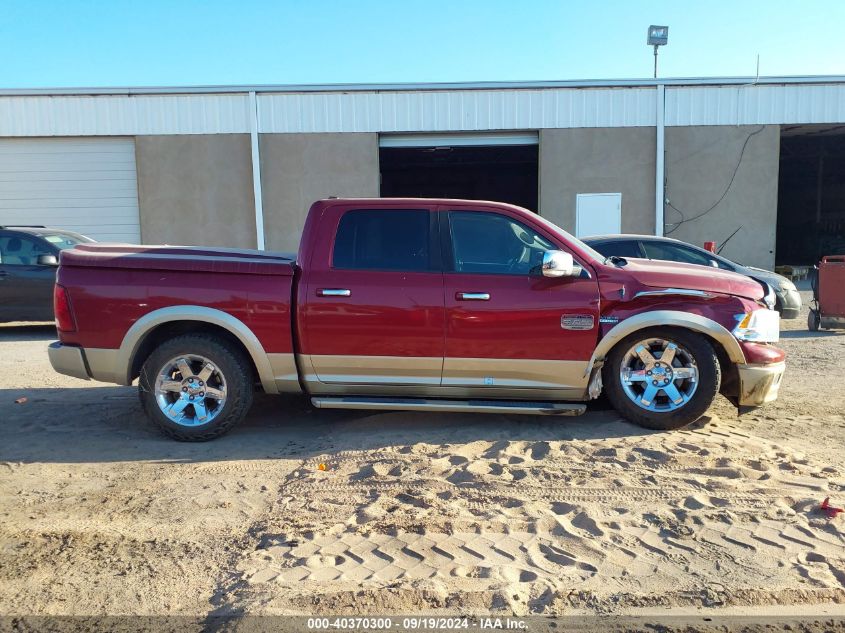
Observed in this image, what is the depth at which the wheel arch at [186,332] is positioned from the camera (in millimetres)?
5020

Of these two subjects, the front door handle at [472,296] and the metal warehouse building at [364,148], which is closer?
the front door handle at [472,296]

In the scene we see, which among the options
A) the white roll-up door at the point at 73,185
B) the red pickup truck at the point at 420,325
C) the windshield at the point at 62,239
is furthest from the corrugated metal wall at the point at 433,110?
the red pickup truck at the point at 420,325

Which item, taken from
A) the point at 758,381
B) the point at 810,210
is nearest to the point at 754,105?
the point at 758,381

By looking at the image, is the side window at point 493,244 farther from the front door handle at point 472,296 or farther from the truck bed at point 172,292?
the truck bed at point 172,292

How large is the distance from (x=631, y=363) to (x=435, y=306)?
168cm

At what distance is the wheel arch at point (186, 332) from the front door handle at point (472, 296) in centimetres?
163

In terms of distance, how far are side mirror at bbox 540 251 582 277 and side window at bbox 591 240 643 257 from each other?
4970mm

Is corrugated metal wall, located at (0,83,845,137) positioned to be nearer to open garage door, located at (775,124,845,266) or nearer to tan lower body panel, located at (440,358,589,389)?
tan lower body panel, located at (440,358,589,389)

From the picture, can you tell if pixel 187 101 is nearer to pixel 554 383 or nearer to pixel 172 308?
pixel 172 308

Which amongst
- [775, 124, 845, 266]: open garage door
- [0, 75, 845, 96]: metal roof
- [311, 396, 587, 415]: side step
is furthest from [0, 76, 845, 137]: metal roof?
[775, 124, 845, 266]: open garage door

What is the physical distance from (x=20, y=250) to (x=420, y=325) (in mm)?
8603

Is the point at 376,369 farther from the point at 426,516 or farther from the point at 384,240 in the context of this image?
the point at 426,516

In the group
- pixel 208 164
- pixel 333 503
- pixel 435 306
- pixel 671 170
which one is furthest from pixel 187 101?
pixel 333 503

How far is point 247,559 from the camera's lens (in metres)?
3.28
